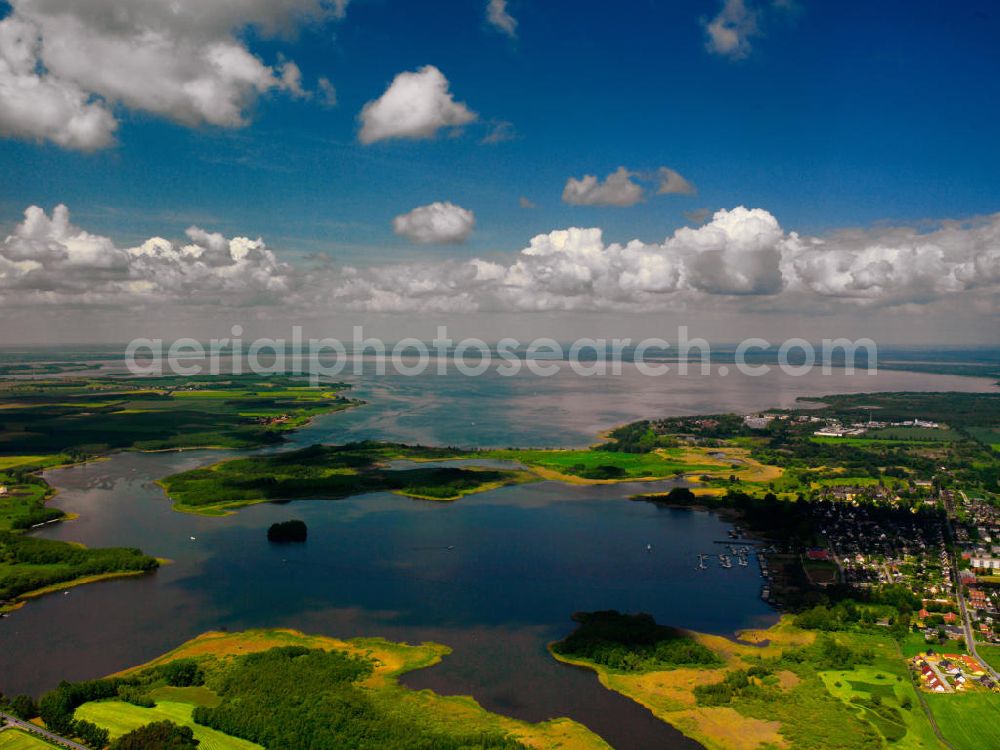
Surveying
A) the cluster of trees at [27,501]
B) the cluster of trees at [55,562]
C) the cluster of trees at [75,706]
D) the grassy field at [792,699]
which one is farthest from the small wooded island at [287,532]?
the grassy field at [792,699]

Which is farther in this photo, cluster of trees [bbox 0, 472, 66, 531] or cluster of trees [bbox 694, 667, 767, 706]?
cluster of trees [bbox 0, 472, 66, 531]

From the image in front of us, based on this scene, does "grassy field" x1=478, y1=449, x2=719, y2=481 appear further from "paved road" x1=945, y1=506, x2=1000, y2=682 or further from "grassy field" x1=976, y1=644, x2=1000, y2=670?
"grassy field" x1=976, y1=644, x2=1000, y2=670

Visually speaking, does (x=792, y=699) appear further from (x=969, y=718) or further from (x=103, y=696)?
(x=103, y=696)

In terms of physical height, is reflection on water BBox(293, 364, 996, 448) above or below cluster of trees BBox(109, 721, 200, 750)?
above

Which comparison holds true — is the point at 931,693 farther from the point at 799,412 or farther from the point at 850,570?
the point at 799,412

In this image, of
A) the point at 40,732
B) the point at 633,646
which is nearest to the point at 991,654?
the point at 633,646

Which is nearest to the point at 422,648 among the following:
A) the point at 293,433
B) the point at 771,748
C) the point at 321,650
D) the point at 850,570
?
the point at 321,650

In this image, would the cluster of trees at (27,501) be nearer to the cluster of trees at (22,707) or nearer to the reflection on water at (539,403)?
the cluster of trees at (22,707)

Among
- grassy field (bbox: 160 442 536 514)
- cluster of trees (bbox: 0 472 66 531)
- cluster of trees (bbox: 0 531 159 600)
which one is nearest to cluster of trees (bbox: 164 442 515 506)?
grassy field (bbox: 160 442 536 514)
